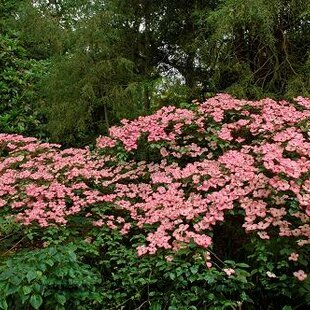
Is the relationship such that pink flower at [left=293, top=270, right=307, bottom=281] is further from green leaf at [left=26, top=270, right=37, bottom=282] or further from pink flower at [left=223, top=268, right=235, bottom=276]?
green leaf at [left=26, top=270, right=37, bottom=282]

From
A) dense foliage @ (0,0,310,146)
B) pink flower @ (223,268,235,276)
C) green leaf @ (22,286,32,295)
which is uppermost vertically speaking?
dense foliage @ (0,0,310,146)

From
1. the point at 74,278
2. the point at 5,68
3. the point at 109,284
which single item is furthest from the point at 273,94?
the point at 5,68

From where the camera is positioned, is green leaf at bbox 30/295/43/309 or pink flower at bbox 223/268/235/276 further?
pink flower at bbox 223/268/235/276

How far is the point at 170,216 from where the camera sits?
2.97 meters

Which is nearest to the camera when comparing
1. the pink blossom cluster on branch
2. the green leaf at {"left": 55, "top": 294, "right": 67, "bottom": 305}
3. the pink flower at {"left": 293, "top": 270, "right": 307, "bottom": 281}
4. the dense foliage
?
the green leaf at {"left": 55, "top": 294, "right": 67, "bottom": 305}

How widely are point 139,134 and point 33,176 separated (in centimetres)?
100

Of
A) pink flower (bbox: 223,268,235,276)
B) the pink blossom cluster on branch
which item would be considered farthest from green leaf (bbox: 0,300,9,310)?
pink flower (bbox: 223,268,235,276)

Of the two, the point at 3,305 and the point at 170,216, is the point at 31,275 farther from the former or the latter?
the point at 170,216

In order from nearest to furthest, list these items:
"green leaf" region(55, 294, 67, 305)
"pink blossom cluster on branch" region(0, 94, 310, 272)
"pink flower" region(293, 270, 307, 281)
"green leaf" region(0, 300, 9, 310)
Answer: "green leaf" region(0, 300, 9, 310), "green leaf" region(55, 294, 67, 305), "pink flower" region(293, 270, 307, 281), "pink blossom cluster on branch" region(0, 94, 310, 272)

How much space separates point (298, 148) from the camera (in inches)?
122

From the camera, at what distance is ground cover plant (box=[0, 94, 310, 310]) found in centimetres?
245

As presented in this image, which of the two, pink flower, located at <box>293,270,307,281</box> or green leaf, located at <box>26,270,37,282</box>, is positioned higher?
green leaf, located at <box>26,270,37,282</box>

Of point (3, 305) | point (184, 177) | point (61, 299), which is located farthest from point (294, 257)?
point (3, 305)

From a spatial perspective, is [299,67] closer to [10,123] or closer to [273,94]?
[273,94]
